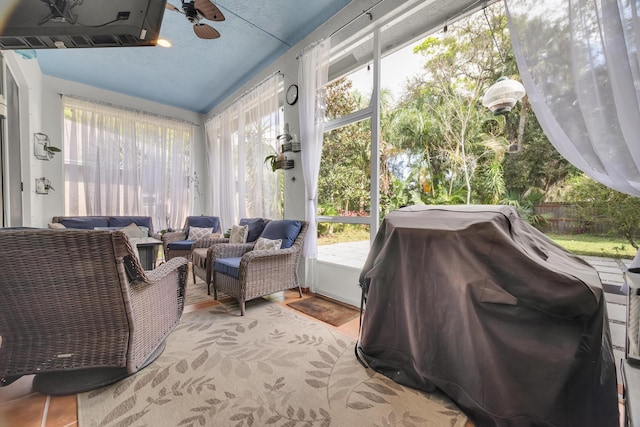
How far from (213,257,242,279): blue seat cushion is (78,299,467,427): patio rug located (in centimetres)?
60

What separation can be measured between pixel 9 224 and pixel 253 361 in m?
3.15

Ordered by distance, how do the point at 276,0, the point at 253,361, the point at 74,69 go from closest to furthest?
the point at 253,361, the point at 276,0, the point at 74,69

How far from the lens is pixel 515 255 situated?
3.77 ft

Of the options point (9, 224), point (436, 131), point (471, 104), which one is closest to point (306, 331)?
point (436, 131)

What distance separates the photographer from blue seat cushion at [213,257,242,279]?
250 centimetres

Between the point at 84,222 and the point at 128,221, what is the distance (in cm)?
56

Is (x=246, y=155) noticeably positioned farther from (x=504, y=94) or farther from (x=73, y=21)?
(x=504, y=94)

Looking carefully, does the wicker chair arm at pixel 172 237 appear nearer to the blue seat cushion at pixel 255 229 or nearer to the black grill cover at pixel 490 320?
the blue seat cushion at pixel 255 229

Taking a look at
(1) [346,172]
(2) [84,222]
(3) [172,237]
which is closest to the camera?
(1) [346,172]

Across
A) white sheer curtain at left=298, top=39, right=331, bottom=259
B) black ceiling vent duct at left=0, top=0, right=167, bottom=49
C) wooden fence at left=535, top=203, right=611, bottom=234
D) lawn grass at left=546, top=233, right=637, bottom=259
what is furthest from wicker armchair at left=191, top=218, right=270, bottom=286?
lawn grass at left=546, top=233, right=637, bottom=259

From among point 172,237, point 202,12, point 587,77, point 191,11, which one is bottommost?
point 172,237

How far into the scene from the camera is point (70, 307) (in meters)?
1.31

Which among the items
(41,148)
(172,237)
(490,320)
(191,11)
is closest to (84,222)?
(41,148)

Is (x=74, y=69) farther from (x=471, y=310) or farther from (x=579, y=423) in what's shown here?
(x=579, y=423)
